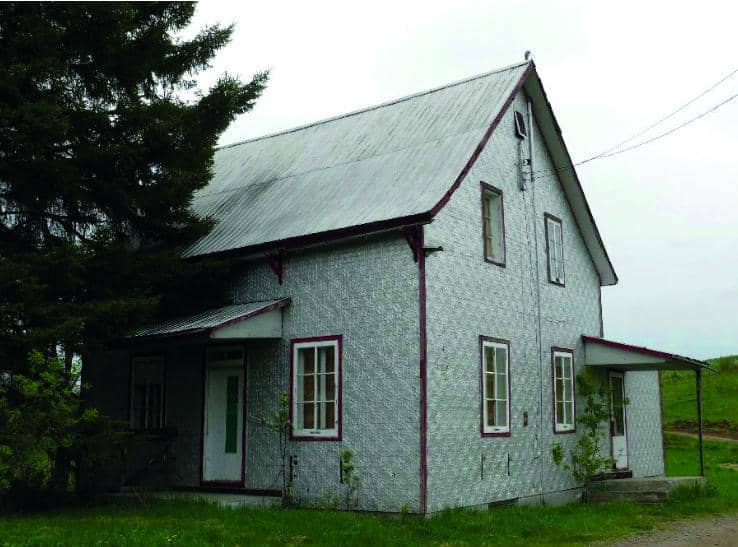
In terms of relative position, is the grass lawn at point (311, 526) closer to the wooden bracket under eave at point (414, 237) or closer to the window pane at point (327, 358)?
the window pane at point (327, 358)

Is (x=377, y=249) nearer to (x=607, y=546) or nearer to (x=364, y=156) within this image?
(x=364, y=156)

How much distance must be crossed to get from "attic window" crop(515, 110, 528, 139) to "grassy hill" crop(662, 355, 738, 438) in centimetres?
1785

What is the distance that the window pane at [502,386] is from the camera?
48.6 feet

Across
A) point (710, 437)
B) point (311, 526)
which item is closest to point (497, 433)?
point (311, 526)

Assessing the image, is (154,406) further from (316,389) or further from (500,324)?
(500,324)

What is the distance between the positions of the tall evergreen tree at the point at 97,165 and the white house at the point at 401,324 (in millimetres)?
964

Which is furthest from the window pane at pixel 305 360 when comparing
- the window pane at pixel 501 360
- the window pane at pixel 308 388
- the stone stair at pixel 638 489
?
the stone stair at pixel 638 489

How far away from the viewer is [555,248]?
17.7 meters

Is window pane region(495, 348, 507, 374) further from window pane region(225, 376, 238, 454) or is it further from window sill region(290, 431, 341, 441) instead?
window pane region(225, 376, 238, 454)

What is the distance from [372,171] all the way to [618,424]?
8.23 m

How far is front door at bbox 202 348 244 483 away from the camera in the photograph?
50.2 feet

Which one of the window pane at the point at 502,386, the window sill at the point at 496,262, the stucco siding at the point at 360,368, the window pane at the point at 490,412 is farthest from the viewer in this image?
Answer: the window sill at the point at 496,262

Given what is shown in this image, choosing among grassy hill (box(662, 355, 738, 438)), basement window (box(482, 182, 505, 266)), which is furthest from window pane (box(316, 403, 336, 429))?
grassy hill (box(662, 355, 738, 438))

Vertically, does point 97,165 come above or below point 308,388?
above
